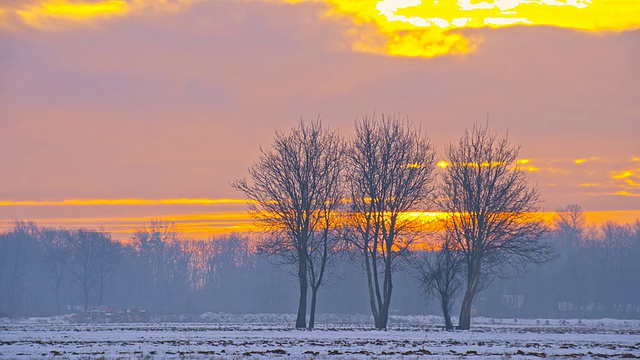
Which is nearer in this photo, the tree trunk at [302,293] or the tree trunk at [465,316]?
the tree trunk at [465,316]

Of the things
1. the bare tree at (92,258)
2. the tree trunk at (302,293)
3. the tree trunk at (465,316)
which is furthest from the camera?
the bare tree at (92,258)

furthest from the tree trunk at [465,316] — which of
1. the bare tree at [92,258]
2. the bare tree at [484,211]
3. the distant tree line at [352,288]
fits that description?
the bare tree at [92,258]

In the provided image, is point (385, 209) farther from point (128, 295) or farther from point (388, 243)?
point (128, 295)

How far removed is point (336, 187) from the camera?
206 feet

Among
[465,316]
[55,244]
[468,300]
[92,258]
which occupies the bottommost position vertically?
[465,316]

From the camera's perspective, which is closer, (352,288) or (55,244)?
(352,288)

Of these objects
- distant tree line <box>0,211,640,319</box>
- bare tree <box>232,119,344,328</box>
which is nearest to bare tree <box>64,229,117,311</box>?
distant tree line <box>0,211,640,319</box>

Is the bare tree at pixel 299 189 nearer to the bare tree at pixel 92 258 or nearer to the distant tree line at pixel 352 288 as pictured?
the distant tree line at pixel 352 288

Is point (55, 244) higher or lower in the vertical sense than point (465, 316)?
higher

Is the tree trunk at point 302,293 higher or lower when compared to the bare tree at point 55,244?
lower

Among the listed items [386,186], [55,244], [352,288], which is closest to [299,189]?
[386,186]

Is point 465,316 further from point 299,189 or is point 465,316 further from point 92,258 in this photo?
point 92,258

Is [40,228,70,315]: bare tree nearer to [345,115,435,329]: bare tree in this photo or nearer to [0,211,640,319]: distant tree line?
[0,211,640,319]: distant tree line

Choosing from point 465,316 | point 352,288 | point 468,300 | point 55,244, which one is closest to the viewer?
point 465,316
